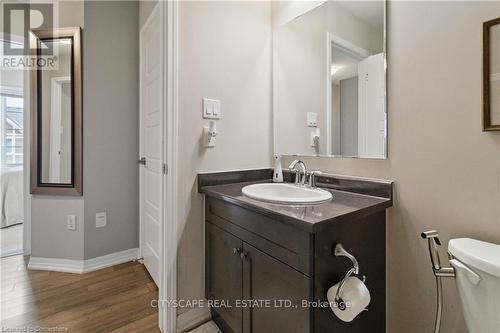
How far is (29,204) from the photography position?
2.27 meters

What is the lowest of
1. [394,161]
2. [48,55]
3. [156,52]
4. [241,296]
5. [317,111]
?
[241,296]

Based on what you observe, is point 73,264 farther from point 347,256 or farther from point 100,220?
point 347,256

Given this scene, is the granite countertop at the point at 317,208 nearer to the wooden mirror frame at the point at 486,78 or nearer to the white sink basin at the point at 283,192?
the white sink basin at the point at 283,192

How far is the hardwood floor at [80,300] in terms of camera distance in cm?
145

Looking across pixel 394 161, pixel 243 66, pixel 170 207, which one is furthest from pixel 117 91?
pixel 394 161

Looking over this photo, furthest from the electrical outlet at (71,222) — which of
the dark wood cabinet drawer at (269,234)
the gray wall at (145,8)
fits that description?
the gray wall at (145,8)

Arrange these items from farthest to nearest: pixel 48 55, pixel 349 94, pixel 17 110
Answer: pixel 17 110
pixel 48 55
pixel 349 94

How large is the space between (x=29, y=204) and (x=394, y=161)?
2.91 m

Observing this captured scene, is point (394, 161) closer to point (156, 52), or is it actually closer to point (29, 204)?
point (156, 52)

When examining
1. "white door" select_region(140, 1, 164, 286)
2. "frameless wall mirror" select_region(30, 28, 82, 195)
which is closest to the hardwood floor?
"white door" select_region(140, 1, 164, 286)

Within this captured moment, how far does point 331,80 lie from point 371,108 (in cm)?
32

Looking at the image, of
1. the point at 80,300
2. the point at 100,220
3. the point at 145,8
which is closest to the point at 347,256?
the point at 80,300

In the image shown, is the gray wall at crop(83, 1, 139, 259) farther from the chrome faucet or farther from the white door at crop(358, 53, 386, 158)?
the white door at crop(358, 53, 386, 158)

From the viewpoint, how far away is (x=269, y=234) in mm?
993
